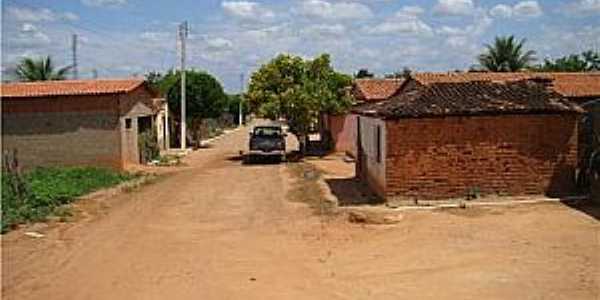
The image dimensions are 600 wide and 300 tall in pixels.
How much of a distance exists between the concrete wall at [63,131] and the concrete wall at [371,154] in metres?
11.2

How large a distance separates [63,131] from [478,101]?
1828 cm

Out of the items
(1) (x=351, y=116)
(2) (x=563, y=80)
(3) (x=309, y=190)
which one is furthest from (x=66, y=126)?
(2) (x=563, y=80)

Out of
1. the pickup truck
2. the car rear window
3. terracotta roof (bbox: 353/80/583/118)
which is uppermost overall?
terracotta roof (bbox: 353/80/583/118)

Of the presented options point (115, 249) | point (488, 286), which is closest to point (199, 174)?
point (115, 249)

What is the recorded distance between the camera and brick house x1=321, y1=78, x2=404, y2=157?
116 feet

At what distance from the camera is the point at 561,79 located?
35656mm

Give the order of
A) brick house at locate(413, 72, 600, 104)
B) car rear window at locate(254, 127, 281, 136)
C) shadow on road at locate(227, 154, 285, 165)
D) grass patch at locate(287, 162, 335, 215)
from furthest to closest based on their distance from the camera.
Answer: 1. car rear window at locate(254, 127, 281, 136)
2. shadow on road at locate(227, 154, 285, 165)
3. brick house at locate(413, 72, 600, 104)
4. grass patch at locate(287, 162, 335, 215)

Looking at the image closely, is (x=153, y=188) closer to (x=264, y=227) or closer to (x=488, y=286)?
(x=264, y=227)

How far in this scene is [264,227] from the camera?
53.8 ft

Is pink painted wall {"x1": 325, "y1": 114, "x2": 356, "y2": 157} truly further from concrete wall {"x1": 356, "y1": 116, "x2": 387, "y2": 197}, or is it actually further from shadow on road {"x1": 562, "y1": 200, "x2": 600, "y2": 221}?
shadow on road {"x1": 562, "y1": 200, "x2": 600, "y2": 221}

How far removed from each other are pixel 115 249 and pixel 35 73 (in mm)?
35133

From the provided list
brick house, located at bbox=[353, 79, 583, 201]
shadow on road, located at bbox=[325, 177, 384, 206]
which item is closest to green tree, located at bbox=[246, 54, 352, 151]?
shadow on road, located at bbox=[325, 177, 384, 206]

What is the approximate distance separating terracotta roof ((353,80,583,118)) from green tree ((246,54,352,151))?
1478cm

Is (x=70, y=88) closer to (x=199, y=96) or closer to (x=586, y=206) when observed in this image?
(x=199, y=96)
